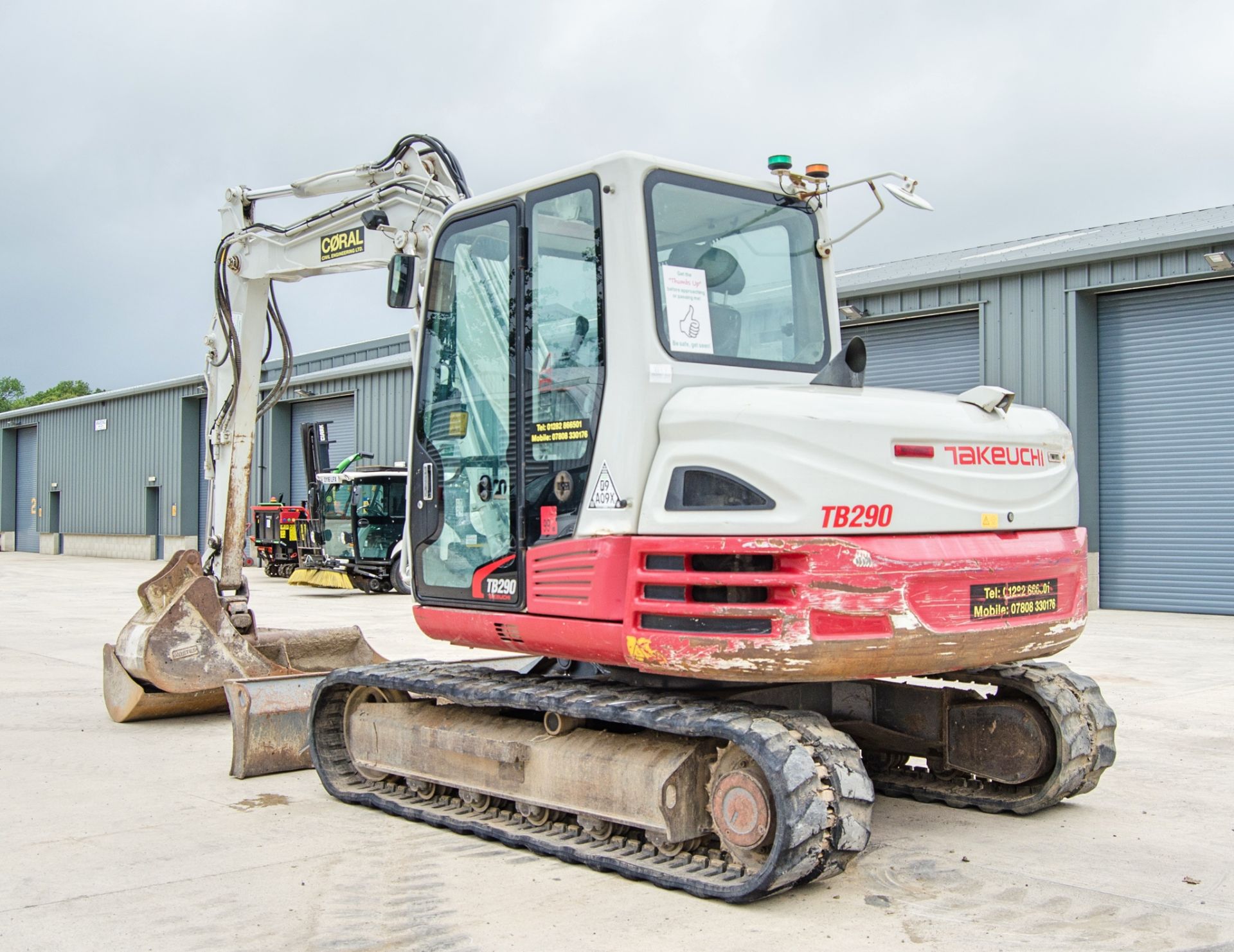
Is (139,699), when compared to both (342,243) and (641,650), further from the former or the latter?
(641,650)

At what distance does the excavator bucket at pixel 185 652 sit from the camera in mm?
8656

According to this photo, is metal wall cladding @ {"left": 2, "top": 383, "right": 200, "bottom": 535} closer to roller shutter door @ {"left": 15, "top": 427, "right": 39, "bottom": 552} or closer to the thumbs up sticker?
roller shutter door @ {"left": 15, "top": 427, "right": 39, "bottom": 552}

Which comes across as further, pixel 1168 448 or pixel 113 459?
pixel 113 459

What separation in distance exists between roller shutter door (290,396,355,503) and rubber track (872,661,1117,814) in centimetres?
2782

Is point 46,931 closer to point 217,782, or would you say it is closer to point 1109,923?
point 217,782

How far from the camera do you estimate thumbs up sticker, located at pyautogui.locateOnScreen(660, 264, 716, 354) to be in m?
5.43

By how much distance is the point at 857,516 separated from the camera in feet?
16.2

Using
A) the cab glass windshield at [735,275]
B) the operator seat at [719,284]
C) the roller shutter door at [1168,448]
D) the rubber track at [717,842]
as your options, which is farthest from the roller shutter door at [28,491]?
the operator seat at [719,284]

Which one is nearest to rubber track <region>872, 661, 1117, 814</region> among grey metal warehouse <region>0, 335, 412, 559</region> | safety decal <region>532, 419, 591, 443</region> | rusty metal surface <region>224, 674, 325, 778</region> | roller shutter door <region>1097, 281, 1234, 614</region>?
safety decal <region>532, 419, 591, 443</region>

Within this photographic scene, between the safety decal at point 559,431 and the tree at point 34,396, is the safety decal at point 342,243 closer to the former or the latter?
the safety decal at point 559,431

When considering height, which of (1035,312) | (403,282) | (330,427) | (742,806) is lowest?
(742,806)

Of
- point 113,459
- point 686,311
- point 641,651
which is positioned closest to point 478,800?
point 641,651

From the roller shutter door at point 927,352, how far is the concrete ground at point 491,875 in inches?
473

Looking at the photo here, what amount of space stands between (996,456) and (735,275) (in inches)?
58.2
